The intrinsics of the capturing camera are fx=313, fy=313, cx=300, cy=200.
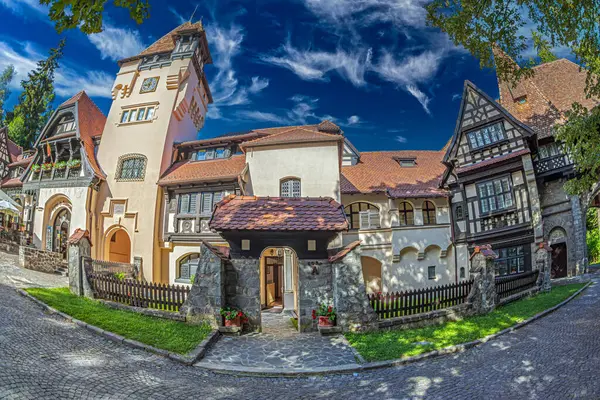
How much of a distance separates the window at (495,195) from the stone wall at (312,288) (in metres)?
13.6

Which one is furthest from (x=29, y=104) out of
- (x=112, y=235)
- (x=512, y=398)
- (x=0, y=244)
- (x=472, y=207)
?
(x=512, y=398)

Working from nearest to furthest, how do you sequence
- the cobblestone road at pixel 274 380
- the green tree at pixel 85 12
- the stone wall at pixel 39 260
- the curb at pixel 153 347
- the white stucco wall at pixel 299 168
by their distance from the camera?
the green tree at pixel 85 12 < the cobblestone road at pixel 274 380 < the curb at pixel 153 347 < the white stucco wall at pixel 299 168 < the stone wall at pixel 39 260

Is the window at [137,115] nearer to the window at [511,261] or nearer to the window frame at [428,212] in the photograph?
the window frame at [428,212]

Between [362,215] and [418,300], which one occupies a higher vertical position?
[362,215]

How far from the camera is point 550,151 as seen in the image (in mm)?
18141

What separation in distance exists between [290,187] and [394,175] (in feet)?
28.9

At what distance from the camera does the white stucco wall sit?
55.6 ft

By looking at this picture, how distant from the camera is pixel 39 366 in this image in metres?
5.66

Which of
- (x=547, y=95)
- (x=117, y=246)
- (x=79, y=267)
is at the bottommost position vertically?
(x=79, y=267)

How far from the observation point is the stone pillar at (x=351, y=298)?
9.38m

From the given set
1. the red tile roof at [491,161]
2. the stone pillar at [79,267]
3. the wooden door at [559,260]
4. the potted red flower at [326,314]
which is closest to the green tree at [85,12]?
the potted red flower at [326,314]

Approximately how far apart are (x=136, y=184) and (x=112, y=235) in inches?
153

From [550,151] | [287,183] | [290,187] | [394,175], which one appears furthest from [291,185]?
[550,151]

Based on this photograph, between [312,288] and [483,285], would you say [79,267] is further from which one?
[483,285]
